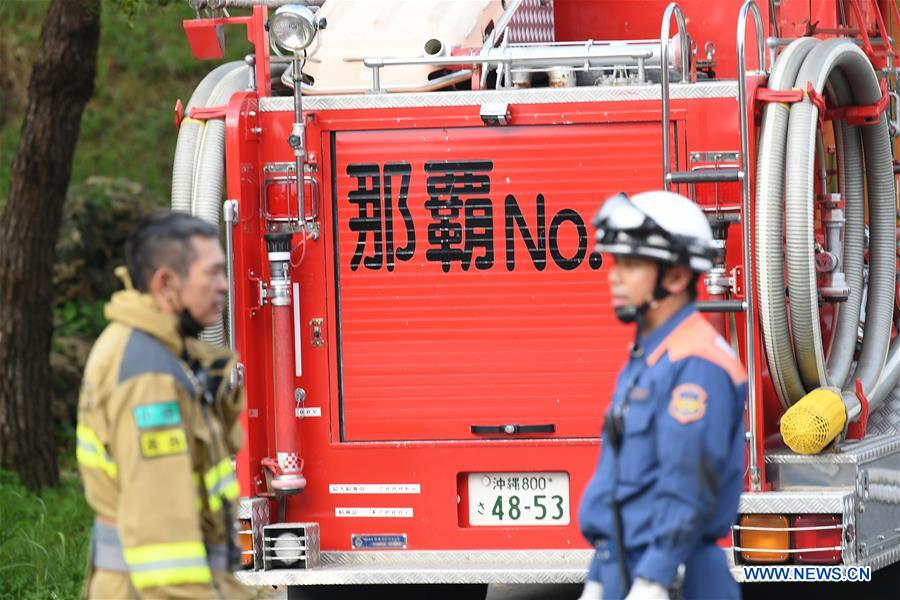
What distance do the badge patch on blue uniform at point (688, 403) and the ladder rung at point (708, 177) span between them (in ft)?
8.14

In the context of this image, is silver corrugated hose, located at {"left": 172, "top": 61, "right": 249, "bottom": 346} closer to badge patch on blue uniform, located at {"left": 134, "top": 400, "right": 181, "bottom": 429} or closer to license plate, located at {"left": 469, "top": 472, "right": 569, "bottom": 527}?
license plate, located at {"left": 469, "top": 472, "right": 569, "bottom": 527}

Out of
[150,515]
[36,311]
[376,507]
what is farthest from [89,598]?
[36,311]

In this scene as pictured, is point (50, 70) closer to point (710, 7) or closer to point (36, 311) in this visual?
point (36, 311)

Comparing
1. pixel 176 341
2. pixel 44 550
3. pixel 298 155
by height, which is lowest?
pixel 44 550

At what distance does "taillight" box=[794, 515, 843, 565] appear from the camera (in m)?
6.61

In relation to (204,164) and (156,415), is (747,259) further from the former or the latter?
(156,415)

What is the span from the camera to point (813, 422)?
6660 mm

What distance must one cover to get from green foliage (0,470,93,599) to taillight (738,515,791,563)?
3644mm

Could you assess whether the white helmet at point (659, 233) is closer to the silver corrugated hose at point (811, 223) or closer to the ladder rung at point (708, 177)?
the ladder rung at point (708, 177)

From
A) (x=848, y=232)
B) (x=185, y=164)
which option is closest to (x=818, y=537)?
(x=848, y=232)

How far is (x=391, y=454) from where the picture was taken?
7.05 metres

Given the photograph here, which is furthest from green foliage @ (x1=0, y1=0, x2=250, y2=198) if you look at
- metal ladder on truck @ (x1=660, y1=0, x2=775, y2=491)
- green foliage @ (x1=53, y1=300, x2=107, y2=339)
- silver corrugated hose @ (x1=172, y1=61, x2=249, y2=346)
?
metal ladder on truck @ (x1=660, y1=0, x2=775, y2=491)

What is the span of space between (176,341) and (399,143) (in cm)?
295

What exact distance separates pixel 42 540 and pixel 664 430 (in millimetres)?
6395
